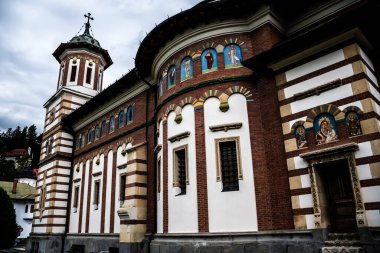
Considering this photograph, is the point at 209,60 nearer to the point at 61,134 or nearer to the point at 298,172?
the point at 298,172

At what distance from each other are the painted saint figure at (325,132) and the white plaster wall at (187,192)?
15.0 ft

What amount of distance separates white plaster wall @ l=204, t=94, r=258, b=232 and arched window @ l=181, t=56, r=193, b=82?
1.67 meters

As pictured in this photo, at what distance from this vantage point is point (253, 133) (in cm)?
1137

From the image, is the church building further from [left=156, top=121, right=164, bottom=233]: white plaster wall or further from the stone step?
[left=156, top=121, right=164, bottom=233]: white plaster wall

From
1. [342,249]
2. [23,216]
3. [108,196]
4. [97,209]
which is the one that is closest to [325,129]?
[342,249]

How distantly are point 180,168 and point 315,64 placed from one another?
6.27 meters

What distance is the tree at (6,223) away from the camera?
1914 centimetres

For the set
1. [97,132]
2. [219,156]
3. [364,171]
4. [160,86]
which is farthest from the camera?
[97,132]

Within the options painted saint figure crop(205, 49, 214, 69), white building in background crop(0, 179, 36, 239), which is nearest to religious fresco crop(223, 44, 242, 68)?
painted saint figure crop(205, 49, 214, 69)

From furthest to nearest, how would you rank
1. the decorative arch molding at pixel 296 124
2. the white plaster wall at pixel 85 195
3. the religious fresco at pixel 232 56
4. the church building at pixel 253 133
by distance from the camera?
1. the white plaster wall at pixel 85 195
2. the religious fresco at pixel 232 56
3. the decorative arch molding at pixel 296 124
4. the church building at pixel 253 133

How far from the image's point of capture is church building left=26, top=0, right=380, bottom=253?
9.08m

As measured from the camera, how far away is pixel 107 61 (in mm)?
29469

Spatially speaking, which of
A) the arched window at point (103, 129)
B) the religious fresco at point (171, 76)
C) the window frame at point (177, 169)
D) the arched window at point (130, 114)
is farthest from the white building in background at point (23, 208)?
the window frame at point (177, 169)

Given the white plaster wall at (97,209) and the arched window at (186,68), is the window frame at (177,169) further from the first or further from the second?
the white plaster wall at (97,209)
